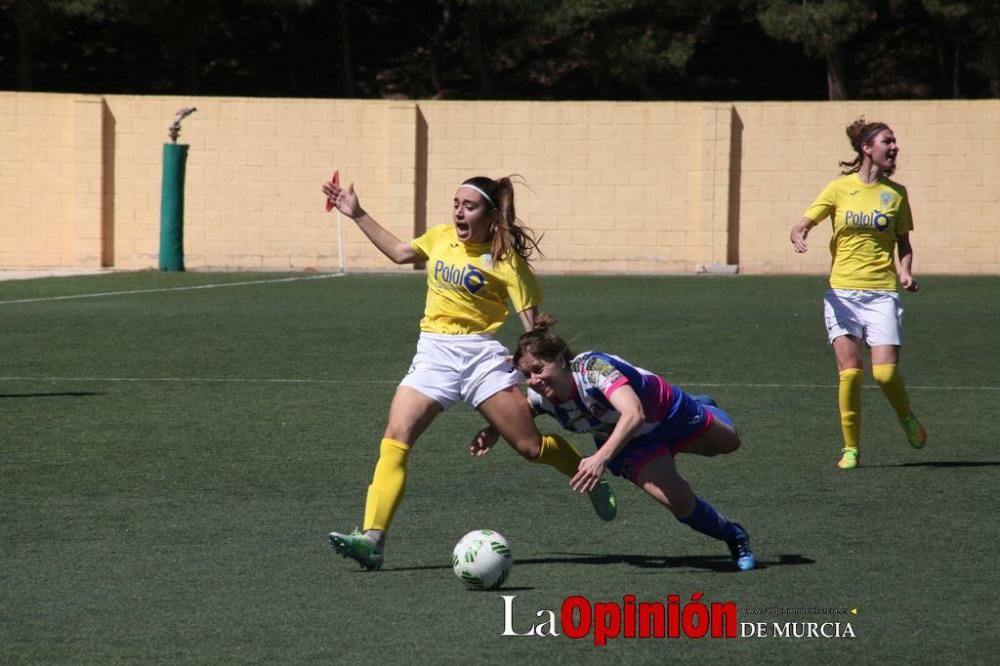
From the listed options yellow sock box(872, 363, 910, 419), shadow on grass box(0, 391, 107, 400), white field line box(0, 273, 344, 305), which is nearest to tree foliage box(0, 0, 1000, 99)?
white field line box(0, 273, 344, 305)

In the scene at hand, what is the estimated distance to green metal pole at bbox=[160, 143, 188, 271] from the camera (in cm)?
2664

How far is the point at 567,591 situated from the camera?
6492 millimetres

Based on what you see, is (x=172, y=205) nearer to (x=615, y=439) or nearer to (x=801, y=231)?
(x=801, y=231)

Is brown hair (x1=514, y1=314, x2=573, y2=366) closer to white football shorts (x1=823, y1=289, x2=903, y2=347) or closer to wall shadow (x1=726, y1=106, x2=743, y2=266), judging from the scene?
white football shorts (x1=823, y1=289, x2=903, y2=347)

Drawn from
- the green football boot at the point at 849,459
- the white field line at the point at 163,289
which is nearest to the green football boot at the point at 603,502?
the green football boot at the point at 849,459

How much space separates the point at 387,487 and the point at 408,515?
1118 mm

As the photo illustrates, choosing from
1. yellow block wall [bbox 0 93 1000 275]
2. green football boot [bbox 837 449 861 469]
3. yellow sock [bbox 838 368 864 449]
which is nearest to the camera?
green football boot [bbox 837 449 861 469]

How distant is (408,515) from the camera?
26.6 feet

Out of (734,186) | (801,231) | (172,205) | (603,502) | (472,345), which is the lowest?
(603,502)

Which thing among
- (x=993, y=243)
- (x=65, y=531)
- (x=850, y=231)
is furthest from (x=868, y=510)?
(x=993, y=243)

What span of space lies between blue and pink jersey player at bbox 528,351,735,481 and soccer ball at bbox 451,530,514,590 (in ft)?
2.03

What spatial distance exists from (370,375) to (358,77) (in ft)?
93.7

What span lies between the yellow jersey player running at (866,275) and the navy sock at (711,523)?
295 cm

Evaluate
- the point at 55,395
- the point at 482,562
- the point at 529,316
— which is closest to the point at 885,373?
the point at 529,316
